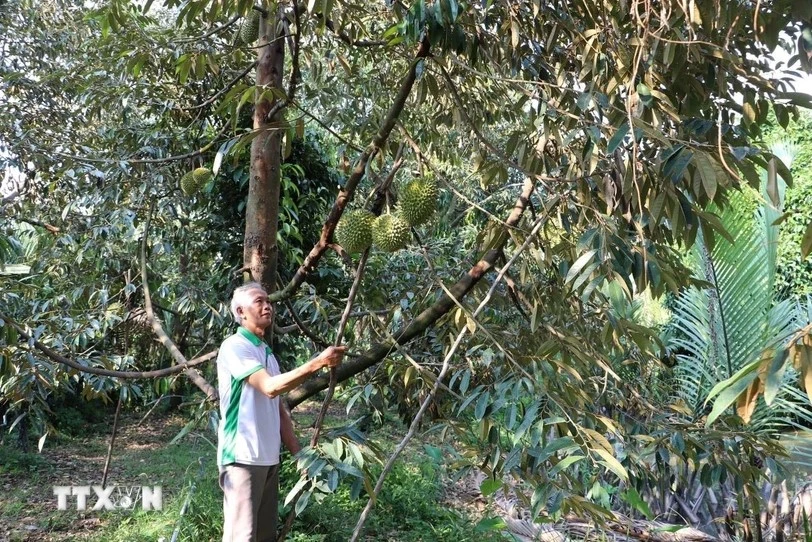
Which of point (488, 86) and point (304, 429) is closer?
point (488, 86)

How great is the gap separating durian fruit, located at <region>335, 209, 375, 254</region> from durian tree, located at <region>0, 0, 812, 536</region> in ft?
0.11

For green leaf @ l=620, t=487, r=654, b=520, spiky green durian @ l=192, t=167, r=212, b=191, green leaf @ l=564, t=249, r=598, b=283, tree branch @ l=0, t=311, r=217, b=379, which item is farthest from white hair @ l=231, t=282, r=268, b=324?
green leaf @ l=620, t=487, r=654, b=520

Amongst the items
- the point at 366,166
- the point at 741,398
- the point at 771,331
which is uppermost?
the point at 366,166

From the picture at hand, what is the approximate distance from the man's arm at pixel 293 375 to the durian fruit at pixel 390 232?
302 mm

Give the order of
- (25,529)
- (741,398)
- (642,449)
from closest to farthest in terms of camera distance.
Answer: (741,398) → (642,449) → (25,529)

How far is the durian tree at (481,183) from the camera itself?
133cm

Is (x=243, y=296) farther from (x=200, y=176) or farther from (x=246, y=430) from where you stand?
(x=200, y=176)

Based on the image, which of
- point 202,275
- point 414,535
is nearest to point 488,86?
point 202,275

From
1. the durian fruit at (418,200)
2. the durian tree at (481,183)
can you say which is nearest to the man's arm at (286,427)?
the durian tree at (481,183)

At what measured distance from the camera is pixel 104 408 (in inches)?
255

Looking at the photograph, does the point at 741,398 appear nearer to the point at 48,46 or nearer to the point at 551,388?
the point at 551,388

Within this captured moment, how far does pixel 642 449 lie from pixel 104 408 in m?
6.20

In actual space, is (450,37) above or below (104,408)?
above

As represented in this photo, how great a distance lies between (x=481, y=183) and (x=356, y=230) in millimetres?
693
